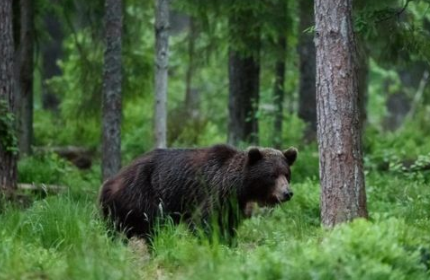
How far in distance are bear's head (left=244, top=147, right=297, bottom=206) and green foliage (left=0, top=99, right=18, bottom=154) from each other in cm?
333

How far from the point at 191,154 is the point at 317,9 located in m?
2.69

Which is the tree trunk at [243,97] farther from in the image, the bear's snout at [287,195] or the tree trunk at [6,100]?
the bear's snout at [287,195]

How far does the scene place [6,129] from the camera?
1094 cm

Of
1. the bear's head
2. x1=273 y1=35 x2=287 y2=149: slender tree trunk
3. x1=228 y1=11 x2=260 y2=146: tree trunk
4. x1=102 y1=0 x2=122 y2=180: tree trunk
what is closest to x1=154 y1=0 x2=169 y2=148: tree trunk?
x1=102 y1=0 x2=122 y2=180: tree trunk

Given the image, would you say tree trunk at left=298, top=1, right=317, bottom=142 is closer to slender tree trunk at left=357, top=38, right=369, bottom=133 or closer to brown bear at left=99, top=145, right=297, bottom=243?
slender tree trunk at left=357, top=38, right=369, bottom=133

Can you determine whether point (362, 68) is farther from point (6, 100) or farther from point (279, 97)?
point (6, 100)

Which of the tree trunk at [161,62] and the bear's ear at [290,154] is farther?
the tree trunk at [161,62]

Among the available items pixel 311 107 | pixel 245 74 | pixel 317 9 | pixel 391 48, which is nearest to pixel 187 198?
pixel 317 9

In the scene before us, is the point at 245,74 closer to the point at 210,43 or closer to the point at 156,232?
the point at 210,43

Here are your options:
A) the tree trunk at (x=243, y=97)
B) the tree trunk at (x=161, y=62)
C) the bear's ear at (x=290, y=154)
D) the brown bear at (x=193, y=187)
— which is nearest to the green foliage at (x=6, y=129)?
the brown bear at (x=193, y=187)

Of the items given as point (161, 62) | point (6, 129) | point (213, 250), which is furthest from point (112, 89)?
point (213, 250)

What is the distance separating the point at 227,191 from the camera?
31.5ft

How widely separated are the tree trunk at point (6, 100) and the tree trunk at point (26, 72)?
3744 mm

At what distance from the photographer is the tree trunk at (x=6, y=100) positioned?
10.9 meters
